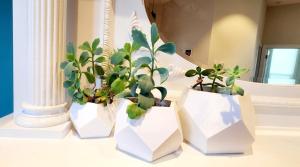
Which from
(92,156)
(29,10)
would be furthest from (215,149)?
(29,10)

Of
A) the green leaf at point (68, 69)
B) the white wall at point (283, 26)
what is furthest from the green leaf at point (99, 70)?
the white wall at point (283, 26)

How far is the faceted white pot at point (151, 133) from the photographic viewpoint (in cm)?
50

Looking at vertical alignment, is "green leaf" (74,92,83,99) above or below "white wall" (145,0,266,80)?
below

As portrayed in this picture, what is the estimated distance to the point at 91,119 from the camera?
623mm

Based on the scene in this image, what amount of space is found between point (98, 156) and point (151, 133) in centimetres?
17

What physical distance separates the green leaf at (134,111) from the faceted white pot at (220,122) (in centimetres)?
17

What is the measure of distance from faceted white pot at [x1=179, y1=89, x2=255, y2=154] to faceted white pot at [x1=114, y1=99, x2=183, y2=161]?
8 cm

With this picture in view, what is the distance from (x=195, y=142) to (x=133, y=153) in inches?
7.8

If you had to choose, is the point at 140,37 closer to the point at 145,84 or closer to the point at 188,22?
the point at 145,84

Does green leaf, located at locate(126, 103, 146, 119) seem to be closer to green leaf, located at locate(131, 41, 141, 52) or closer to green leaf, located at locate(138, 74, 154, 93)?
green leaf, located at locate(138, 74, 154, 93)

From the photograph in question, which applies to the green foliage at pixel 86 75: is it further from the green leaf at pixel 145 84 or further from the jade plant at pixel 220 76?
the jade plant at pixel 220 76

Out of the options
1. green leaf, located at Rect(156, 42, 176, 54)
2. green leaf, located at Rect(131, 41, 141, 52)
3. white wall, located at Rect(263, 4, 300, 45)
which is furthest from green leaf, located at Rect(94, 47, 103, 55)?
white wall, located at Rect(263, 4, 300, 45)

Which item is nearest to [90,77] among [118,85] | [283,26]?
[118,85]

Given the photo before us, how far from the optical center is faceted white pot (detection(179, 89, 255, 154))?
55 centimetres
